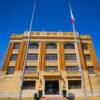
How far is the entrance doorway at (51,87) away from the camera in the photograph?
44.4m

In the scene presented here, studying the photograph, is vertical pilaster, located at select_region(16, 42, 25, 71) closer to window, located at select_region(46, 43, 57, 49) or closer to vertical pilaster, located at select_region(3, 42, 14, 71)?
vertical pilaster, located at select_region(3, 42, 14, 71)

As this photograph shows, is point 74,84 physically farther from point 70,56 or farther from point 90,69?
point 70,56

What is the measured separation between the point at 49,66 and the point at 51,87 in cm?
609

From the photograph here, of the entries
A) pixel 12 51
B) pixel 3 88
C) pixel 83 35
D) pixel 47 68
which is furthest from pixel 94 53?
pixel 3 88

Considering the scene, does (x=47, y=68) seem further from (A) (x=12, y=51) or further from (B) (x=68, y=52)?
(A) (x=12, y=51)

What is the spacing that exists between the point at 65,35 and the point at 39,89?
796 inches

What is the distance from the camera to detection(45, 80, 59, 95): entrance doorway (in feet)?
146

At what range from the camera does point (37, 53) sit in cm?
4950

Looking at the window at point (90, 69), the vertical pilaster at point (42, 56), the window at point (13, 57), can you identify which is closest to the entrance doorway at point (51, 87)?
the vertical pilaster at point (42, 56)

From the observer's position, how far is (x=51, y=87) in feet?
150

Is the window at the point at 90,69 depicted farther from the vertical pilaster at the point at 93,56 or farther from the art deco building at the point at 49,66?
the vertical pilaster at the point at 93,56

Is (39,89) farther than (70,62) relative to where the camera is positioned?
No

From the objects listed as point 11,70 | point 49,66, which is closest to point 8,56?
point 11,70

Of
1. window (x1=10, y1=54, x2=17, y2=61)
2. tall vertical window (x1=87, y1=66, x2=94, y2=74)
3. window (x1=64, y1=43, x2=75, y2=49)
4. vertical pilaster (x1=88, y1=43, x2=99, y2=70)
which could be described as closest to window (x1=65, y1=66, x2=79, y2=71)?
tall vertical window (x1=87, y1=66, x2=94, y2=74)
